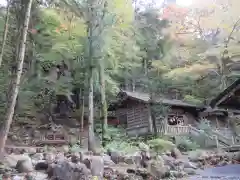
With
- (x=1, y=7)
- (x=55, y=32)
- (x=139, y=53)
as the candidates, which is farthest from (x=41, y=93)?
(x=139, y=53)

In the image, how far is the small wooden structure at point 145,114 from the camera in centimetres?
2270

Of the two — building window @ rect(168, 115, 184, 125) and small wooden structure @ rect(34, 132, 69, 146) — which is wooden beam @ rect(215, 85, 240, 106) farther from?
building window @ rect(168, 115, 184, 125)

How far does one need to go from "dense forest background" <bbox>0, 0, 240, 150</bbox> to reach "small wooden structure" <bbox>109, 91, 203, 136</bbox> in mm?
1105

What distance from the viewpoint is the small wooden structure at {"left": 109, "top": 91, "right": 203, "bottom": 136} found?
22695 mm

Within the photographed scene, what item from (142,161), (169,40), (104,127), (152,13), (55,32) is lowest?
(142,161)

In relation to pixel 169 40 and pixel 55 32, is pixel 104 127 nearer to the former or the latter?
pixel 55 32

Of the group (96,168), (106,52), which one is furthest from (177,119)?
(96,168)

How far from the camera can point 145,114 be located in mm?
23734

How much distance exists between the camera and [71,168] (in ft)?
25.3

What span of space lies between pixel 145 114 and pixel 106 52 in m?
8.76

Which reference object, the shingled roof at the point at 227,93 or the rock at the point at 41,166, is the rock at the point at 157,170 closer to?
the shingled roof at the point at 227,93

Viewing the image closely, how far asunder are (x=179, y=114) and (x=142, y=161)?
45.1ft

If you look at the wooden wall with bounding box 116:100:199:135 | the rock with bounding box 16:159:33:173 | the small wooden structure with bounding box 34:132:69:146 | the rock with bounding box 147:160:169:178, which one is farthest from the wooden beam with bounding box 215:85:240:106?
the wooden wall with bounding box 116:100:199:135

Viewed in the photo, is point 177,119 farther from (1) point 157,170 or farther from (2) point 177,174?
(1) point 157,170
